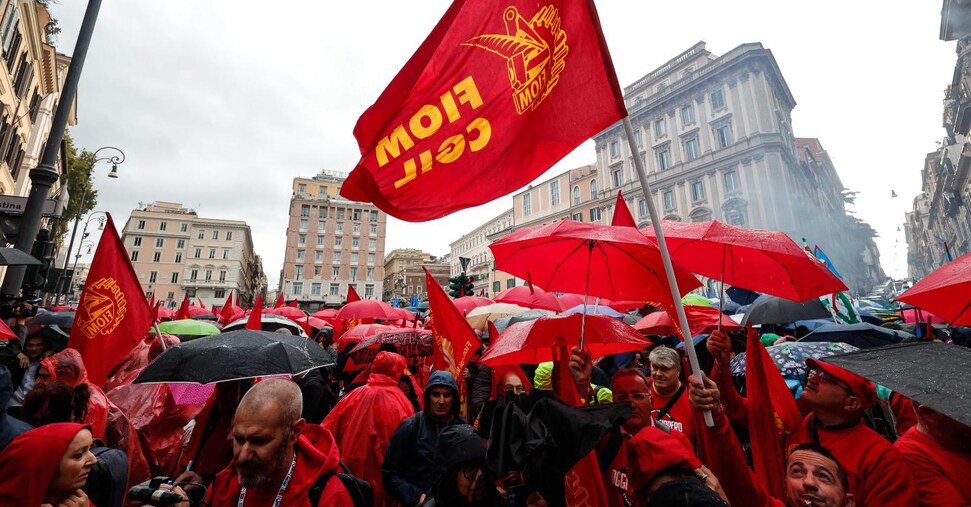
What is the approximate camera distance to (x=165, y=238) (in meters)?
67.2

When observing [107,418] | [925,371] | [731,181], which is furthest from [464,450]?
[731,181]

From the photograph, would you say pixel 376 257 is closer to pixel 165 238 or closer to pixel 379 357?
pixel 165 238

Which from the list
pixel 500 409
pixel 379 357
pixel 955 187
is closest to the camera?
pixel 500 409

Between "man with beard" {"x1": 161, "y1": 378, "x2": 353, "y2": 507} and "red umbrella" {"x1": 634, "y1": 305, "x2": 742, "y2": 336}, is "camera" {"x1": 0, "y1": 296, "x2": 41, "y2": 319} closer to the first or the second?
"man with beard" {"x1": 161, "y1": 378, "x2": 353, "y2": 507}

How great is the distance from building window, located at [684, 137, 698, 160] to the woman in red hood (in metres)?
42.9

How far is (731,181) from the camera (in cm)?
3541

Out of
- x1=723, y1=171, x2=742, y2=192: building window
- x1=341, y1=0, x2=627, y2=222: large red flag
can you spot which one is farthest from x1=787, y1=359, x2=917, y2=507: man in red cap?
x1=723, y1=171, x2=742, y2=192: building window

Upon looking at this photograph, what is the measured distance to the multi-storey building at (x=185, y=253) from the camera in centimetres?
6562

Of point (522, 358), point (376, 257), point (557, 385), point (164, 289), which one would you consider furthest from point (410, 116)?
point (164, 289)

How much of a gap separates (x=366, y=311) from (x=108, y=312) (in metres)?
7.64

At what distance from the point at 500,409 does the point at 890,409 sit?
3.38 m

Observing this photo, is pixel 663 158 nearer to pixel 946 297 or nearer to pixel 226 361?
pixel 946 297

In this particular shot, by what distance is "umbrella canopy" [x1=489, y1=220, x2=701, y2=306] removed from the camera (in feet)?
10.8

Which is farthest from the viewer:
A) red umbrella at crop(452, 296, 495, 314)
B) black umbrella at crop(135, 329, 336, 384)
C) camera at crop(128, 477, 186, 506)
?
red umbrella at crop(452, 296, 495, 314)
